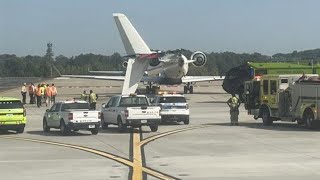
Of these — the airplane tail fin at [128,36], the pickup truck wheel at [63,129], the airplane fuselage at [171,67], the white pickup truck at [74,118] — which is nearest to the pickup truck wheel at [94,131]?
the white pickup truck at [74,118]

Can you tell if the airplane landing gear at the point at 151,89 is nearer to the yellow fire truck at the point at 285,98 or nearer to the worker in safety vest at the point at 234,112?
the yellow fire truck at the point at 285,98

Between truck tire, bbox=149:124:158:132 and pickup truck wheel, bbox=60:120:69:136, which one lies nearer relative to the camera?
pickup truck wheel, bbox=60:120:69:136

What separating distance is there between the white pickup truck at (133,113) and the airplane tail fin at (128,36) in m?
28.1

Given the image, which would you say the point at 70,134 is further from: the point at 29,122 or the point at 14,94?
the point at 14,94

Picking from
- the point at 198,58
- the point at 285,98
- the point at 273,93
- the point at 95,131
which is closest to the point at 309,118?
the point at 285,98

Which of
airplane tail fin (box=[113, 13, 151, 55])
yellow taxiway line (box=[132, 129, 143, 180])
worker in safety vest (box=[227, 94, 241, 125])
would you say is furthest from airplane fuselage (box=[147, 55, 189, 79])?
yellow taxiway line (box=[132, 129, 143, 180])

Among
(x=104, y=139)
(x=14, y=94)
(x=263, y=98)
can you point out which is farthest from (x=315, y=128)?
(x=14, y=94)

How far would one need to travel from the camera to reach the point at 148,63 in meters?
54.6

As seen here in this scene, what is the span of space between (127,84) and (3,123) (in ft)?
83.2

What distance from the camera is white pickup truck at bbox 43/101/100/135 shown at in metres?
25.6

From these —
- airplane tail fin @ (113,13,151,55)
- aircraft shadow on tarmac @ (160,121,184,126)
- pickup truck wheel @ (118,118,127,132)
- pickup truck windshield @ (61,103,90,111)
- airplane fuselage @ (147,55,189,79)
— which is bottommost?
aircraft shadow on tarmac @ (160,121,184,126)

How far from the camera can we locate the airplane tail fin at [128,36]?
5591 cm

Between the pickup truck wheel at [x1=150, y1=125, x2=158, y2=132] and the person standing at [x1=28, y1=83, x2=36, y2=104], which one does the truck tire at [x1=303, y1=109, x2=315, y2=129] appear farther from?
the person standing at [x1=28, y1=83, x2=36, y2=104]

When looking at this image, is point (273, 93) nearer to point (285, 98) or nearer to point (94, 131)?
point (285, 98)
